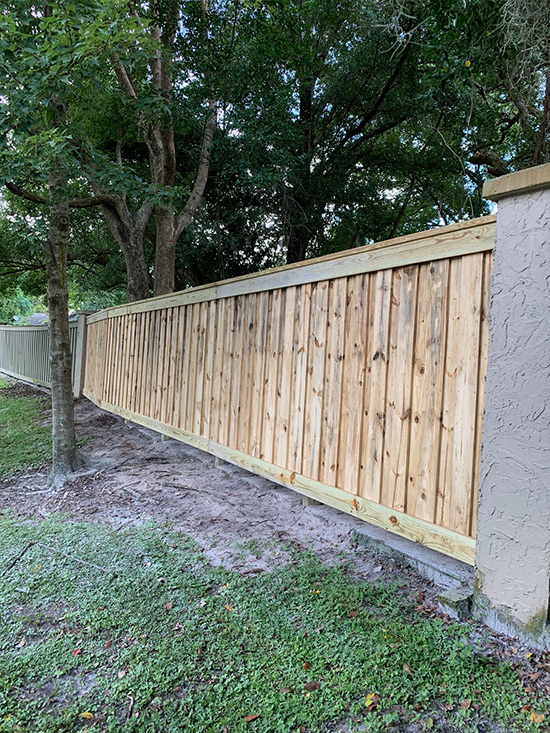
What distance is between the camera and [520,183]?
6.01 feet

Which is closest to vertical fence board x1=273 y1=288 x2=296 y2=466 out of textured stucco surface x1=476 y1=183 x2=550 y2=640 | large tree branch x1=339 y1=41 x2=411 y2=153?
textured stucco surface x1=476 y1=183 x2=550 y2=640

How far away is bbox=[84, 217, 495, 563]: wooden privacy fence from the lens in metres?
2.05

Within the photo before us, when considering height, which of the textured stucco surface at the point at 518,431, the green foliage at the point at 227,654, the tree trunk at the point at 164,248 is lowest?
the green foliage at the point at 227,654

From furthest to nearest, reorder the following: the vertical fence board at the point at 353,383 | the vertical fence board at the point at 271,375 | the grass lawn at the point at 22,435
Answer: the grass lawn at the point at 22,435
the vertical fence board at the point at 271,375
the vertical fence board at the point at 353,383

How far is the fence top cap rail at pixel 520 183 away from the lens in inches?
69.4

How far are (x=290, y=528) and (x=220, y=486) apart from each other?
0.97 metres

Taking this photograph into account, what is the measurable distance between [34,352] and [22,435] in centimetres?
643

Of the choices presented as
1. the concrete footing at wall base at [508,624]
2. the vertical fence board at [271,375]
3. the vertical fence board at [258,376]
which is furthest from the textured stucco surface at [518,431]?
the vertical fence board at [258,376]

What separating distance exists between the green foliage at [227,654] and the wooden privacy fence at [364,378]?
1.45 ft

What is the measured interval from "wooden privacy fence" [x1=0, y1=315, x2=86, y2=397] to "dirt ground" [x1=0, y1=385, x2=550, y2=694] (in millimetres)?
3839

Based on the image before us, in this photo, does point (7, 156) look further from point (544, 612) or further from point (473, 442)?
point (544, 612)

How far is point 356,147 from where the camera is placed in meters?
9.28

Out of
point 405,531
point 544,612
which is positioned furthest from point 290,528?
point 544,612

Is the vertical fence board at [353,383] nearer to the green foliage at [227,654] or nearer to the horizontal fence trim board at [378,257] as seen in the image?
the horizontal fence trim board at [378,257]
